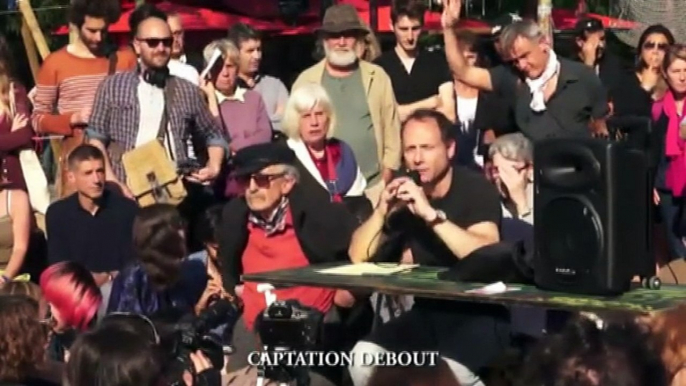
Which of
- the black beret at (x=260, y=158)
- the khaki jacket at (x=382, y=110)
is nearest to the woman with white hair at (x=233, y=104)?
the khaki jacket at (x=382, y=110)

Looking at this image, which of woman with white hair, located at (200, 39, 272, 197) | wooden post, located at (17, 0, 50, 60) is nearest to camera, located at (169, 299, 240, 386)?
woman with white hair, located at (200, 39, 272, 197)

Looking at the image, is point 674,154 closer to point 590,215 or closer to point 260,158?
point 260,158

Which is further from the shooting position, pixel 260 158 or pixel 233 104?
pixel 233 104

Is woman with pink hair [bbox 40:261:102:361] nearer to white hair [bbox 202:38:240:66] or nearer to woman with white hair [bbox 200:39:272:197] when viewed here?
woman with white hair [bbox 200:39:272:197]

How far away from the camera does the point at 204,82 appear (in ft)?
27.6

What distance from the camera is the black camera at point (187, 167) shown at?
7.62m

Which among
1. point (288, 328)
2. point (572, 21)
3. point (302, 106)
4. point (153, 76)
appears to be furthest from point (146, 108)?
point (572, 21)

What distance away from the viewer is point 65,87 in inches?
313

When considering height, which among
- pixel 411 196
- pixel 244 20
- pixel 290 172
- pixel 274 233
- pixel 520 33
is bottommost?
pixel 244 20

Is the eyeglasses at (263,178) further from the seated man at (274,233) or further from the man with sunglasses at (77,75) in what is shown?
the man with sunglasses at (77,75)

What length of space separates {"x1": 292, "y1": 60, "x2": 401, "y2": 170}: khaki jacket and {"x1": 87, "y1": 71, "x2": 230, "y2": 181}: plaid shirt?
55cm

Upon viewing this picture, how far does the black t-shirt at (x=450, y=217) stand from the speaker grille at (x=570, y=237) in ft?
2.46

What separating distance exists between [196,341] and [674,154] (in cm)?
432

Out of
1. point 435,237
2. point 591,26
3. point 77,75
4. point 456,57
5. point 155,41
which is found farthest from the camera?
point 591,26
